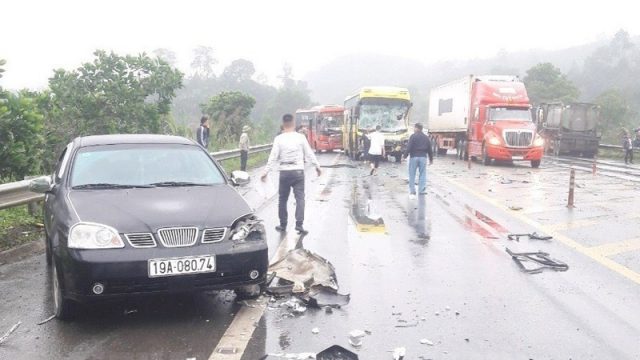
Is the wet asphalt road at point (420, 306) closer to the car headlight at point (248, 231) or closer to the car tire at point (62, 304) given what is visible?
the car tire at point (62, 304)

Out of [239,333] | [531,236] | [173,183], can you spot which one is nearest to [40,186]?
[173,183]

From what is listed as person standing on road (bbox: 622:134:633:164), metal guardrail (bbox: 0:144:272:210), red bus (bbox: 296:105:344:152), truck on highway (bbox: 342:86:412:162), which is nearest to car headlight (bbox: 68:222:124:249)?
metal guardrail (bbox: 0:144:272:210)

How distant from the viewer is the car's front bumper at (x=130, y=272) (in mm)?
4523

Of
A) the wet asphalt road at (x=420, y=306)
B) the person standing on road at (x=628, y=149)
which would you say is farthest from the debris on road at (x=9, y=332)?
the person standing on road at (x=628, y=149)

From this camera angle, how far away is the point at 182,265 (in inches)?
184

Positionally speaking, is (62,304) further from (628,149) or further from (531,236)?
(628,149)

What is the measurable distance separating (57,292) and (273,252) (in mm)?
3001

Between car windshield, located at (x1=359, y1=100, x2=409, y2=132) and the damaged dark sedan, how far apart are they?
2169cm

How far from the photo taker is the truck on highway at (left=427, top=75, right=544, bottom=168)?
926 inches

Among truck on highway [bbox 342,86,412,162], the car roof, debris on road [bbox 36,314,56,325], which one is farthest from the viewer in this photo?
truck on highway [bbox 342,86,412,162]

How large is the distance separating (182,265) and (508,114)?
2228cm

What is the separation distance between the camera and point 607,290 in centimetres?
587

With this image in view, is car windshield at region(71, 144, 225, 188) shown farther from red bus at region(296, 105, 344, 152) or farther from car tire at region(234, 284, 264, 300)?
red bus at region(296, 105, 344, 152)

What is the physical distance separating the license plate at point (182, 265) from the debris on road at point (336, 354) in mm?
1216
